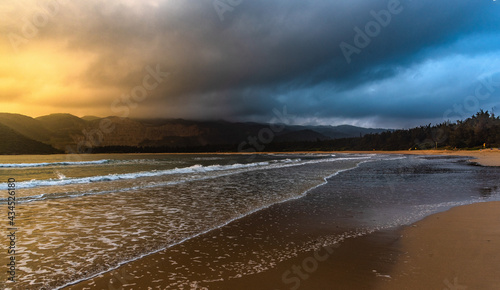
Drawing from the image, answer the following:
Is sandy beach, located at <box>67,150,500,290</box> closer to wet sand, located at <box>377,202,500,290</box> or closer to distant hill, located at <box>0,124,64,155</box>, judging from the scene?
wet sand, located at <box>377,202,500,290</box>

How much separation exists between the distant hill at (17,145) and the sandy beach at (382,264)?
609 ft

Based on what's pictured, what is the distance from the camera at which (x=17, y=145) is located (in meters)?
148

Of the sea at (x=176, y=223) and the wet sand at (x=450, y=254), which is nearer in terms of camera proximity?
the wet sand at (x=450, y=254)

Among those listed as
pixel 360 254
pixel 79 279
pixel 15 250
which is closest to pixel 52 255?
pixel 15 250

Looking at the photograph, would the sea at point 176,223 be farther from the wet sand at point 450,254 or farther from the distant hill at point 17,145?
the distant hill at point 17,145

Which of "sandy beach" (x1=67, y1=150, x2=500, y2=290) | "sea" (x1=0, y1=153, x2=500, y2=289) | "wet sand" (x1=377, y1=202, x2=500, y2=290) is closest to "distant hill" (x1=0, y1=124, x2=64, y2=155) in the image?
"sea" (x1=0, y1=153, x2=500, y2=289)

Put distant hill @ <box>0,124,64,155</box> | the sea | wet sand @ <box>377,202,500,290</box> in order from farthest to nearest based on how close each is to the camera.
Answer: distant hill @ <box>0,124,64,155</box>, the sea, wet sand @ <box>377,202,500,290</box>

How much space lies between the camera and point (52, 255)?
5.86 m

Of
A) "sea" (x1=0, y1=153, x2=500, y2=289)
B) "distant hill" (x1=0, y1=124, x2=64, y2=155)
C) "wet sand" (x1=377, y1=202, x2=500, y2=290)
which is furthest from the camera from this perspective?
"distant hill" (x1=0, y1=124, x2=64, y2=155)

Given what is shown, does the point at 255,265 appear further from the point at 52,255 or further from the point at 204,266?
the point at 52,255

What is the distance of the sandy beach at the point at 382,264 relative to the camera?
4336mm

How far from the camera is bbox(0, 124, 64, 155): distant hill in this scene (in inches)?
5699

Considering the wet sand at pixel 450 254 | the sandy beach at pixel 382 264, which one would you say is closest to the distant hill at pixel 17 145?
the sandy beach at pixel 382 264

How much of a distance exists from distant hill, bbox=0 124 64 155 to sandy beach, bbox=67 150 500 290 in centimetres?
18564
